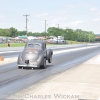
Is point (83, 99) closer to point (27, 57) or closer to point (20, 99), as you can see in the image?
point (20, 99)

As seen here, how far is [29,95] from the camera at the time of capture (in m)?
9.62

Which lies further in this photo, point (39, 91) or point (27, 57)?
point (27, 57)

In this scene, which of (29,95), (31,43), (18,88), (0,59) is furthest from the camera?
(0,59)

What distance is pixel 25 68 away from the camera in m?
20.3

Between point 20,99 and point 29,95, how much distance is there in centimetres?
70

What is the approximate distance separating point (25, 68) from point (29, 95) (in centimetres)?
1071

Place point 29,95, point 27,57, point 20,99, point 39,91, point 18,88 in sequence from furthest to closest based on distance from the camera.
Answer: point 27,57
point 18,88
point 39,91
point 29,95
point 20,99

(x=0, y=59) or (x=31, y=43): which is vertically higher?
(x=31, y=43)

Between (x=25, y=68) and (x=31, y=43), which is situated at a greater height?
(x=31, y=43)

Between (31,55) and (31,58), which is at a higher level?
(31,55)

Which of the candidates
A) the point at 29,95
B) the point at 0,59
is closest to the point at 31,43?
the point at 0,59

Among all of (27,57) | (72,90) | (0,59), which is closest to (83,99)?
(72,90)

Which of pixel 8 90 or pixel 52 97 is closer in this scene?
pixel 52 97

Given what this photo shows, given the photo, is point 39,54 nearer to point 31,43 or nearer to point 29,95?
point 31,43
